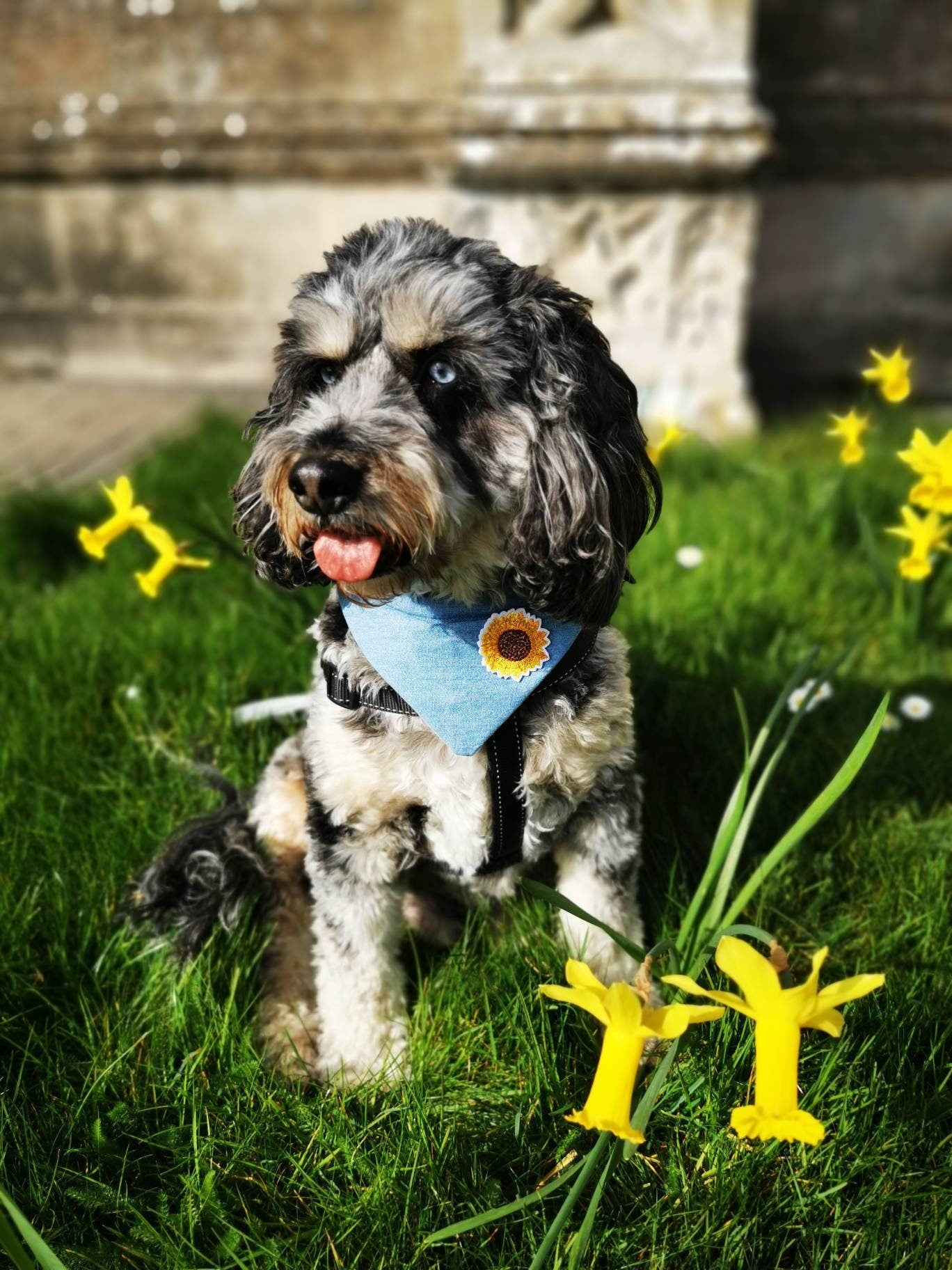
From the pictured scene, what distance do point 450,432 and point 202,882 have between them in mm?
1111

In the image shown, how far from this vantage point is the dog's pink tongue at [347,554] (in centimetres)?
185

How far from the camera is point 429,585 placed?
2.07m

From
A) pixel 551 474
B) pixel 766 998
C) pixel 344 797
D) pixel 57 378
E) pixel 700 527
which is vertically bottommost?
pixel 57 378

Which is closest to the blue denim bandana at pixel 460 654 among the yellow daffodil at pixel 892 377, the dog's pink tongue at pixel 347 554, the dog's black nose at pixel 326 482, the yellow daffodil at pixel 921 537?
the dog's pink tongue at pixel 347 554

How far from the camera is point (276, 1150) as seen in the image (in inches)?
75.6

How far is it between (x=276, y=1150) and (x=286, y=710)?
119cm

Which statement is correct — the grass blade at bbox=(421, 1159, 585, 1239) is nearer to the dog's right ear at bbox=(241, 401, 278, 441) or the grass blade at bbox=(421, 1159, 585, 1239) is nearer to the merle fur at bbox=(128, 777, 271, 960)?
the merle fur at bbox=(128, 777, 271, 960)

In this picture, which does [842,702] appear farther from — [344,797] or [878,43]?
[878,43]

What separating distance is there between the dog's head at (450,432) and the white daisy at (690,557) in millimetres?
1729

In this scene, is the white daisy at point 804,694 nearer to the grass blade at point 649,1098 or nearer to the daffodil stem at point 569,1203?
the grass blade at point 649,1098

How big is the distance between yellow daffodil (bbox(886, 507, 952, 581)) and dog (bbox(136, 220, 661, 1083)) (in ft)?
2.97

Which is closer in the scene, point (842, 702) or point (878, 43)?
point (842, 702)

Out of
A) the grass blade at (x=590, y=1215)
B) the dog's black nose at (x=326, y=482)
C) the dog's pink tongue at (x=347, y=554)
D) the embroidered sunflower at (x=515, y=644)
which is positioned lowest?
the grass blade at (x=590, y=1215)

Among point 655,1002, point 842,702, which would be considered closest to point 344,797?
point 655,1002
